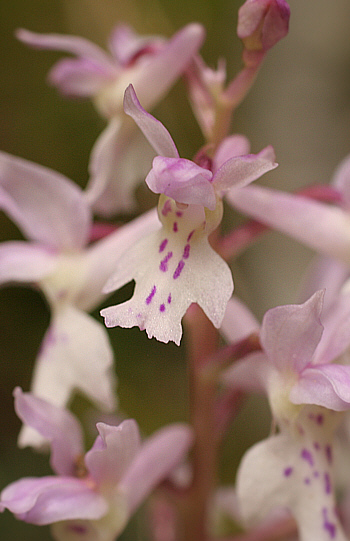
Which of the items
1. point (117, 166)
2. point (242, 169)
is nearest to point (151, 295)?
point (242, 169)

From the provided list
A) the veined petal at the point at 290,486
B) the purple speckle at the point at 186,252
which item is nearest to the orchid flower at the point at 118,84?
the purple speckle at the point at 186,252

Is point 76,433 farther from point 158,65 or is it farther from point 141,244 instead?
point 158,65

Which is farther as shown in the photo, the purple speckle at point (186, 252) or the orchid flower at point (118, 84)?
the orchid flower at point (118, 84)

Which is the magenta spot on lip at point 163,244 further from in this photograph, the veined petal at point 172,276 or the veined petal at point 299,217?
the veined petal at point 299,217

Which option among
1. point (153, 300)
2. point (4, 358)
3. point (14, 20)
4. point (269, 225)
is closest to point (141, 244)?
point (153, 300)

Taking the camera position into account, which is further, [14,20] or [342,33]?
[342,33]
